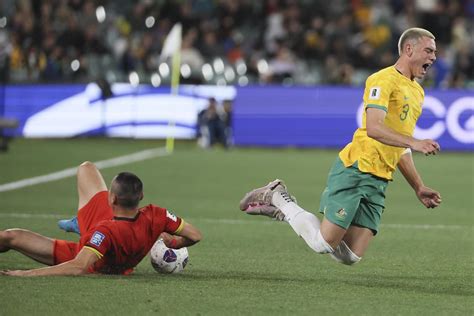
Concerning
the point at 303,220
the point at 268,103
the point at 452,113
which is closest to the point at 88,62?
the point at 268,103

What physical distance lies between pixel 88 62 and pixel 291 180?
33.7 feet

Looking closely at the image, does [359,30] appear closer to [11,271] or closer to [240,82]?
[240,82]

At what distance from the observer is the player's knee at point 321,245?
8.49 meters

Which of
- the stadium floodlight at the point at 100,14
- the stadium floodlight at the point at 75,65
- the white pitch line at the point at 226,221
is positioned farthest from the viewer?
the stadium floodlight at the point at 100,14

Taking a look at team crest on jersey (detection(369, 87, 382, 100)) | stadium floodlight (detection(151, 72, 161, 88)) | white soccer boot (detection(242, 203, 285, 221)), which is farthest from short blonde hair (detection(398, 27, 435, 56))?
stadium floodlight (detection(151, 72, 161, 88))

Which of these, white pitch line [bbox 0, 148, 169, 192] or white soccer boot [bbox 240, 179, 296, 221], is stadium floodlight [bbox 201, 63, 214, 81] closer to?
white pitch line [bbox 0, 148, 169, 192]

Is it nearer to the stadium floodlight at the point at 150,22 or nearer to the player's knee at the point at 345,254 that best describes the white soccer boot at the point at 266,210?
the player's knee at the point at 345,254

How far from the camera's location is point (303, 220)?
8.74 metres

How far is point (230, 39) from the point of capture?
27.5 meters

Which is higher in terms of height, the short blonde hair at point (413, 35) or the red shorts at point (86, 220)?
the short blonde hair at point (413, 35)

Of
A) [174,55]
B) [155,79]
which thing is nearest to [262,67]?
[155,79]

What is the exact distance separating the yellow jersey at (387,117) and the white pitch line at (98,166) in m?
7.94

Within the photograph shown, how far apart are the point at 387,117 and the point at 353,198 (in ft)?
2.18

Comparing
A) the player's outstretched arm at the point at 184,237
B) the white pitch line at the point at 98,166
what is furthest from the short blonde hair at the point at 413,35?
the white pitch line at the point at 98,166
